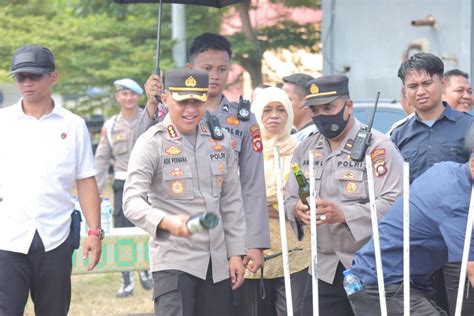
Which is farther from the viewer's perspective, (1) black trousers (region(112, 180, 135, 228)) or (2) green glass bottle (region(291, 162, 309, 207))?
(1) black trousers (region(112, 180, 135, 228))

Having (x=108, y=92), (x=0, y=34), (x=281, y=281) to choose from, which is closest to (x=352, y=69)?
(x=0, y=34)

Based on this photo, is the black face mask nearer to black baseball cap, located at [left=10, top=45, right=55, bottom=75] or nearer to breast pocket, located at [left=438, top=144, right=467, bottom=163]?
breast pocket, located at [left=438, top=144, right=467, bottom=163]

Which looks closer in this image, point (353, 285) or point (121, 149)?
point (353, 285)

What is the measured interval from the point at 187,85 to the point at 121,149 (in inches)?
222

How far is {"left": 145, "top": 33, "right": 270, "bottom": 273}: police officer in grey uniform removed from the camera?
6234 mm

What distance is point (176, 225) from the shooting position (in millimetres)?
4887

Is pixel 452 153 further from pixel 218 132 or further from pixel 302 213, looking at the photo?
pixel 218 132

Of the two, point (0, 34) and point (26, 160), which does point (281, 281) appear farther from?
point (0, 34)

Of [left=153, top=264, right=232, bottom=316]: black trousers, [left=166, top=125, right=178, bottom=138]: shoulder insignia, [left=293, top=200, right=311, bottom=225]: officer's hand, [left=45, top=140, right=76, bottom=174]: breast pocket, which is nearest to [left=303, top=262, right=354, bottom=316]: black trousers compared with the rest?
[left=293, top=200, right=311, bottom=225]: officer's hand

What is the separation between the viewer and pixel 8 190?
6.27 metres

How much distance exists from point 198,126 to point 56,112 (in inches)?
37.9

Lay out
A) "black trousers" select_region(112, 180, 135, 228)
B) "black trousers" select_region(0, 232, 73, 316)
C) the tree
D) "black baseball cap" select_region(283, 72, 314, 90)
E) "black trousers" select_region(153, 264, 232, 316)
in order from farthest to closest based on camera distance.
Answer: the tree < "black trousers" select_region(112, 180, 135, 228) < "black baseball cap" select_region(283, 72, 314, 90) < "black trousers" select_region(0, 232, 73, 316) < "black trousers" select_region(153, 264, 232, 316)

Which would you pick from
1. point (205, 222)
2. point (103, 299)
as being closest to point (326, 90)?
point (205, 222)

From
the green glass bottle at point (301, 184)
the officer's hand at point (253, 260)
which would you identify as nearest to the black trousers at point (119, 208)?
the officer's hand at point (253, 260)
